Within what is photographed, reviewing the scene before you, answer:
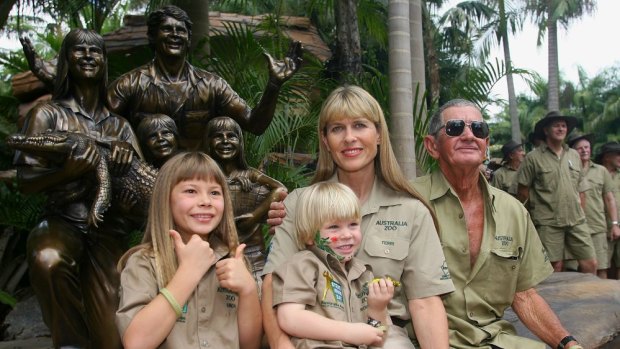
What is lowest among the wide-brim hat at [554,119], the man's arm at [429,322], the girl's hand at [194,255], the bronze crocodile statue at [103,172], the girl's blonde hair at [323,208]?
the man's arm at [429,322]

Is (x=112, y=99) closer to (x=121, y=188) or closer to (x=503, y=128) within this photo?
(x=121, y=188)

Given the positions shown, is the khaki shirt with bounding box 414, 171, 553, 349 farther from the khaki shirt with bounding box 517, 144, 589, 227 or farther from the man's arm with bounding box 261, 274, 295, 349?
the khaki shirt with bounding box 517, 144, 589, 227

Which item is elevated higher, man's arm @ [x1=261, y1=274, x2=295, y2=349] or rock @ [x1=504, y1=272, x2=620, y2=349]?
man's arm @ [x1=261, y1=274, x2=295, y2=349]

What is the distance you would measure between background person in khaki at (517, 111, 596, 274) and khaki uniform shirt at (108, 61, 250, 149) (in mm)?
4974

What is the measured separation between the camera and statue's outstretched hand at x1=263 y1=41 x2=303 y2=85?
390cm

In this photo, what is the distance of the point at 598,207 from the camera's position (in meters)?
8.77

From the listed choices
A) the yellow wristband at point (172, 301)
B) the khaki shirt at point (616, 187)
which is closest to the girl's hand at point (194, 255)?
the yellow wristband at point (172, 301)

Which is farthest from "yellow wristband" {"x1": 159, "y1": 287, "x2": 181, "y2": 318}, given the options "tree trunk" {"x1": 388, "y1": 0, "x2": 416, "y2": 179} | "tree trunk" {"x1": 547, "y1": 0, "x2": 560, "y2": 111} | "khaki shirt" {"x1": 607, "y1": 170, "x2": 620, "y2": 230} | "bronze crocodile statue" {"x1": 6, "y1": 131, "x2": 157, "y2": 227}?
"tree trunk" {"x1": 547, "y1": 0, "x2": 560, "y2": 111}

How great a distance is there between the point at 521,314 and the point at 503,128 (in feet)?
132

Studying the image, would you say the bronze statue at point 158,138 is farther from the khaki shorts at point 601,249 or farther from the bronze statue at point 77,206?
the khaki shorts at point 601,249

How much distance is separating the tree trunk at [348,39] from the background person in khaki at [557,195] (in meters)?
2.89

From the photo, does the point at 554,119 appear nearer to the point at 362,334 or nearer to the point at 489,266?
the point at 489,266

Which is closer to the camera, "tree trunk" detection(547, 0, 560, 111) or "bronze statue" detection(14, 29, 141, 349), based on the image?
"bronze statue" detection(14, 29, 141, 349)

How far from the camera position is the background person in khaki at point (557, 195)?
7.86 metres
